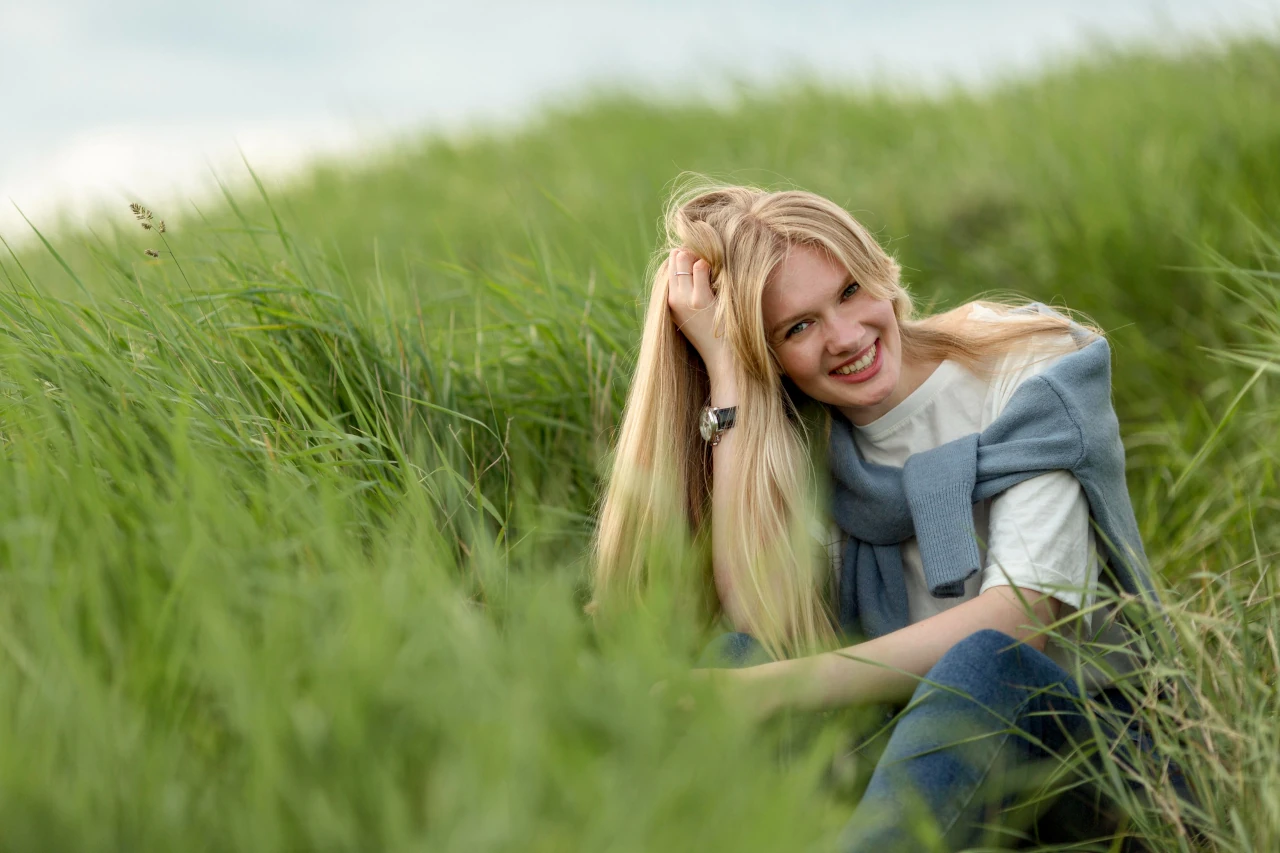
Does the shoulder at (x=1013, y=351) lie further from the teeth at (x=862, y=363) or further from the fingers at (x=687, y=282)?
the fingers at (x=687, y=282)

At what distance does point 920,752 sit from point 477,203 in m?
6.51

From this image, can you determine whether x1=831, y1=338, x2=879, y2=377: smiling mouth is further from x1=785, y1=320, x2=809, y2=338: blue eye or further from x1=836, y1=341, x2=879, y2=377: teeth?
x1=785, y1=320, x2=809, y2=338: blue eye

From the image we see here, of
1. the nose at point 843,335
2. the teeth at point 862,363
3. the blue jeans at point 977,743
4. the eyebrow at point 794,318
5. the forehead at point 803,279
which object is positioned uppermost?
the forehead at point 803,279

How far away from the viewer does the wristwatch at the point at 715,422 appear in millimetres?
2588

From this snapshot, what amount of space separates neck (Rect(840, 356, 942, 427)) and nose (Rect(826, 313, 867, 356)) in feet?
0.57

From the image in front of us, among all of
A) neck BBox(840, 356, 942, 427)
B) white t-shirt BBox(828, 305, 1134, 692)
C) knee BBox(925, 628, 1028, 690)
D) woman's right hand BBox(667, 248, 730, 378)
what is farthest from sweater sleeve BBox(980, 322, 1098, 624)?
woman's right hand BBox(667, 248, 730, 378)

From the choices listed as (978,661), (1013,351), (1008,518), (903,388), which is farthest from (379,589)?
(1013,351)

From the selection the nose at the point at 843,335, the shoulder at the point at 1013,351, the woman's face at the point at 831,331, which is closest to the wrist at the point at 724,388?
the woman's face at the point at 831,331

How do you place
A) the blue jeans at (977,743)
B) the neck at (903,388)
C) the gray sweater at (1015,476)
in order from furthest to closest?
the neck at (903,388), the gray sweater at (1015,476), the blue jeans at (977,743)

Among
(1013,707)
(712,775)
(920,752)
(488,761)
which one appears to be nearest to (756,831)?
(712,775)

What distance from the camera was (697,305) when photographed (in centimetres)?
257

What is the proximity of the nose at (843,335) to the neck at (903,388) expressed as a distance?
0.17 metres

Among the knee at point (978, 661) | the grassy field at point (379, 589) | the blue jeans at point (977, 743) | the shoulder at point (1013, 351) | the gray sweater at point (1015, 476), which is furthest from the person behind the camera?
the shoulder at point (1013, 351)

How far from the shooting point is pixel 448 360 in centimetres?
279
